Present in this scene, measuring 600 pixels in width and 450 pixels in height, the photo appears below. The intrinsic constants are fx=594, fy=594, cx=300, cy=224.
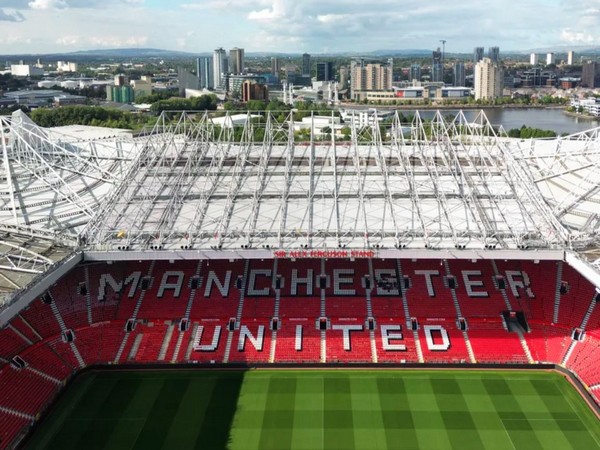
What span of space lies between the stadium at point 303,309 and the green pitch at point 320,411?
0.42 feet

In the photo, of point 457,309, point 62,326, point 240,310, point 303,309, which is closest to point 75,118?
point 62,326

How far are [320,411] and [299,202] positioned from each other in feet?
52.3

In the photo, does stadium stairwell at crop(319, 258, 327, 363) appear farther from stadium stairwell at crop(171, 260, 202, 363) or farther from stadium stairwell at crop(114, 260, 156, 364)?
stadium stairwell at crop(114, 260, 156, 364)

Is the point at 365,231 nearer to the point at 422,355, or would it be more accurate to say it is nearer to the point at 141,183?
the point at 422,355

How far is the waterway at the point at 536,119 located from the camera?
15550 centimetres

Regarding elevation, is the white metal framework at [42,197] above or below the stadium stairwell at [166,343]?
above

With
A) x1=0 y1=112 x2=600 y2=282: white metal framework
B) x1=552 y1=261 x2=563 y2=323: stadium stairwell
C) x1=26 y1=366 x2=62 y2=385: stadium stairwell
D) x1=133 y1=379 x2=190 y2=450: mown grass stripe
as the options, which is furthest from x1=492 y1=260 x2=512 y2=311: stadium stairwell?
x1=26 y1=366 x2=62 y2=385: stadium stairwell

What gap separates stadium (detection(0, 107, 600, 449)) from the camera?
33562 mm

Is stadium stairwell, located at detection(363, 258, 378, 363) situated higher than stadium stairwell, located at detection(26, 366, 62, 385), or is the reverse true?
stadium stairwell, located at detection(363, 258, 378, 363)

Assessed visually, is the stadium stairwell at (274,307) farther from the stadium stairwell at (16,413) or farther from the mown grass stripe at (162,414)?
the stadium stairwell at (16,413)

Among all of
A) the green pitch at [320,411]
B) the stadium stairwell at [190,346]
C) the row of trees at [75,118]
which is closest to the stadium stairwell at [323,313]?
the green pitch at [320,411]

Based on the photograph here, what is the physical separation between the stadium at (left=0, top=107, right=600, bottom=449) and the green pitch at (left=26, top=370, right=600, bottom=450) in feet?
0.42

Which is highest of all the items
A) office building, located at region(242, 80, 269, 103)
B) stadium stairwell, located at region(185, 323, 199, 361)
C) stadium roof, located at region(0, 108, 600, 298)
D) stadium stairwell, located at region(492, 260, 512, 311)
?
office building, located at region(242, 80, 269, 103)

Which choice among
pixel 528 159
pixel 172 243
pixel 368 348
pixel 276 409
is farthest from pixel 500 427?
pixel 528 159
